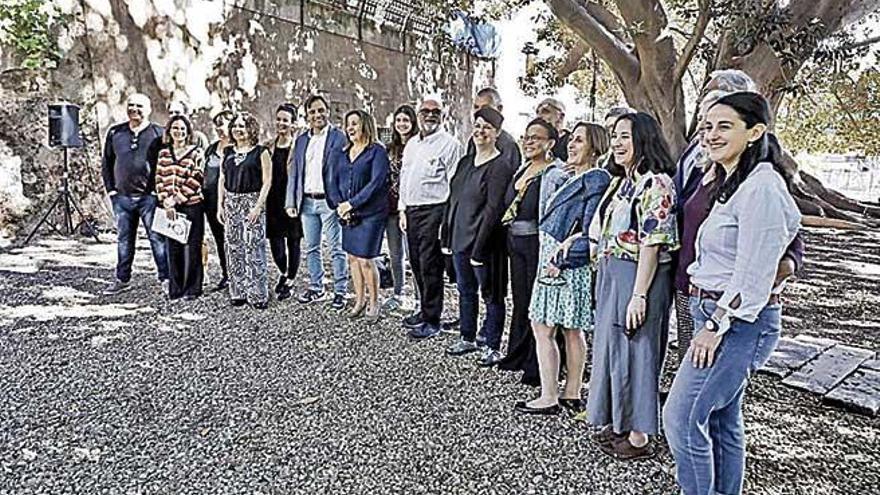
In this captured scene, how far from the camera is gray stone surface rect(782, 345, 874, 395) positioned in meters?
3.68

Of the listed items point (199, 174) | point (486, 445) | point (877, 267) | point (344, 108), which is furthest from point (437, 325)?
point (344, 108)

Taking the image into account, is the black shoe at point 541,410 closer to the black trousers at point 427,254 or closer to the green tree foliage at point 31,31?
the black trousers at point 427,254

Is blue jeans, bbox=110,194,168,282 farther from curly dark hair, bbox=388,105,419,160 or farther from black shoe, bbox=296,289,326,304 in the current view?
curly dark hair, bbox=388,105,419,160

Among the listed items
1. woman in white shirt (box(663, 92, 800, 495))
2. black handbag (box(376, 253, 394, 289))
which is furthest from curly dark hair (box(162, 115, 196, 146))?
woman in white shirt (box(663, 92, 800, 495))

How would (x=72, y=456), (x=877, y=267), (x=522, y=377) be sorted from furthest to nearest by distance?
(x=877, y=267) → (x=522, y=377) → (x=72, y=456)

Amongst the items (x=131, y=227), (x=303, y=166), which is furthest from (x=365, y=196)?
(x=131, y=227)

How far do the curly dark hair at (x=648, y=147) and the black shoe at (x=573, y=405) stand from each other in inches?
46.1

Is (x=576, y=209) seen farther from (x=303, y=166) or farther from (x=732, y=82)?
(x=303, y=166)

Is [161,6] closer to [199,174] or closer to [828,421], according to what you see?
[199,174]

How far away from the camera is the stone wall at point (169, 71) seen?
7.47 m

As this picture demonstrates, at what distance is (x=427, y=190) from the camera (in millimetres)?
4273

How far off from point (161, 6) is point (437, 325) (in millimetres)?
5937

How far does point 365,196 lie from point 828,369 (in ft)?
9.15

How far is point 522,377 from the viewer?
3.68 m
